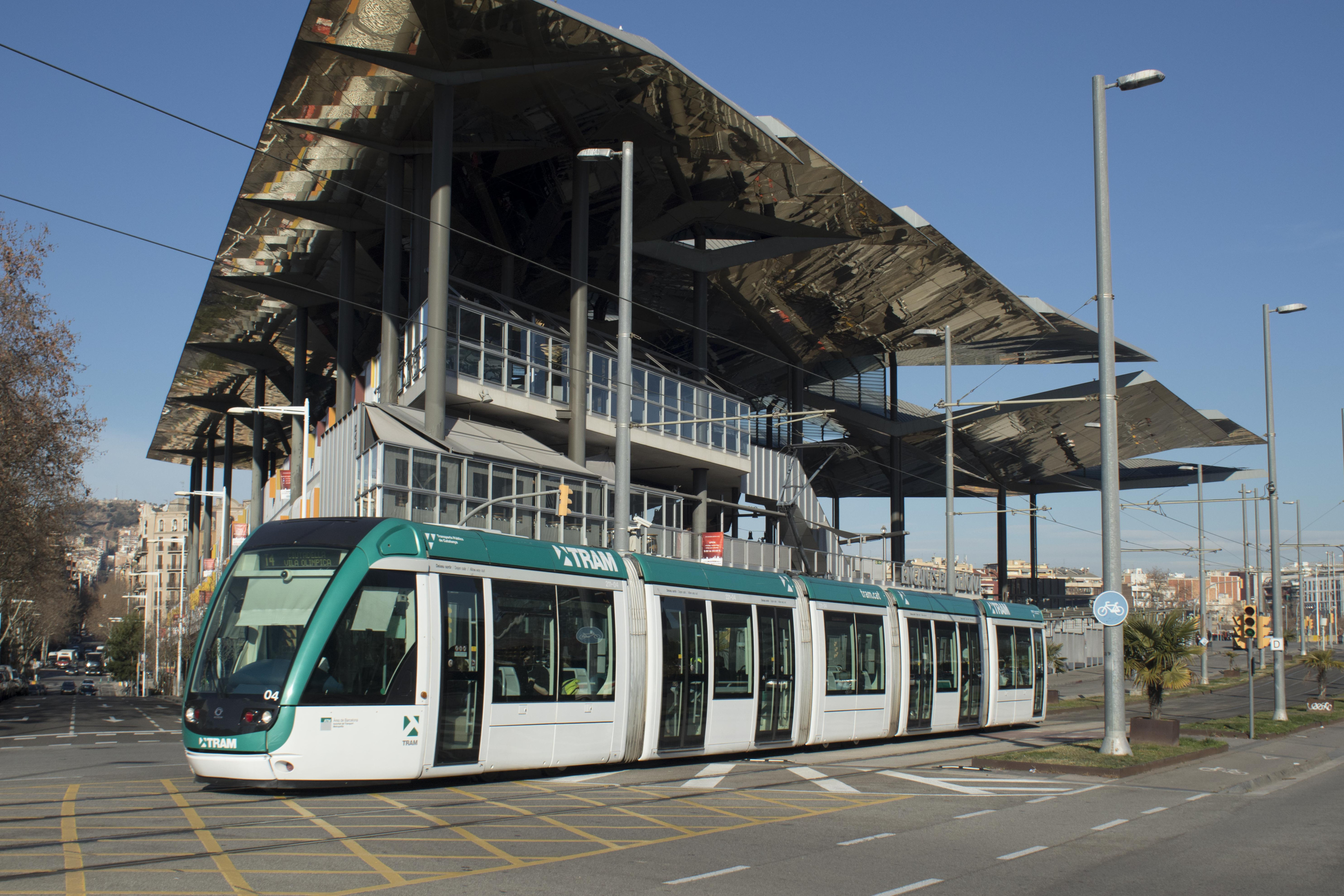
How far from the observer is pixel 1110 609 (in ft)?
59.1

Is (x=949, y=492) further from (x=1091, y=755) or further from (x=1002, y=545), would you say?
(x=1002, y=545)

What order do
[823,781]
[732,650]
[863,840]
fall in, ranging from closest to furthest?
[863,840]
[823,781]
[732,650]

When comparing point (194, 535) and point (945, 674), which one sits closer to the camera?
point (945, 674)

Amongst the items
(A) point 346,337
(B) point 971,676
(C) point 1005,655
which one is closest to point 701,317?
(A) point 346,337

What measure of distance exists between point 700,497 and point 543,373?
27.3 ft

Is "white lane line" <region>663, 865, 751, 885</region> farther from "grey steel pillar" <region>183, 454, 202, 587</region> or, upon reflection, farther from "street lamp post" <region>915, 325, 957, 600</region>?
"grey steel pillar" <region>183, 454, 202, 587</region>

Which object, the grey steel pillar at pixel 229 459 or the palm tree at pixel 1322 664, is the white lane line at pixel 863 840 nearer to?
the palm tree at pixel 1322 664

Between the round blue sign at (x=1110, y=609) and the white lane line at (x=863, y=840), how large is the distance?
825 cm

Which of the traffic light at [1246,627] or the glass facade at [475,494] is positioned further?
the glass facade at [475,494]

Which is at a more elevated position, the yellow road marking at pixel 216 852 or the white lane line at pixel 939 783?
the yellow road marking at pixel 216 852

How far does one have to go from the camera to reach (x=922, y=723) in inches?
898

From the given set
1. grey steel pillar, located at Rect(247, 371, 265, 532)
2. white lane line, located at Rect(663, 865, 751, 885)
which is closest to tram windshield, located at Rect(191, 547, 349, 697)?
white lane line, located at Rect(663, 865, 751, 885)

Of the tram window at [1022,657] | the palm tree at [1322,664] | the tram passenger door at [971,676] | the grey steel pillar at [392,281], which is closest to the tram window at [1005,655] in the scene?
the tram window at [1022,657]

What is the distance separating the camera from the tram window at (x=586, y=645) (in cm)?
1466
